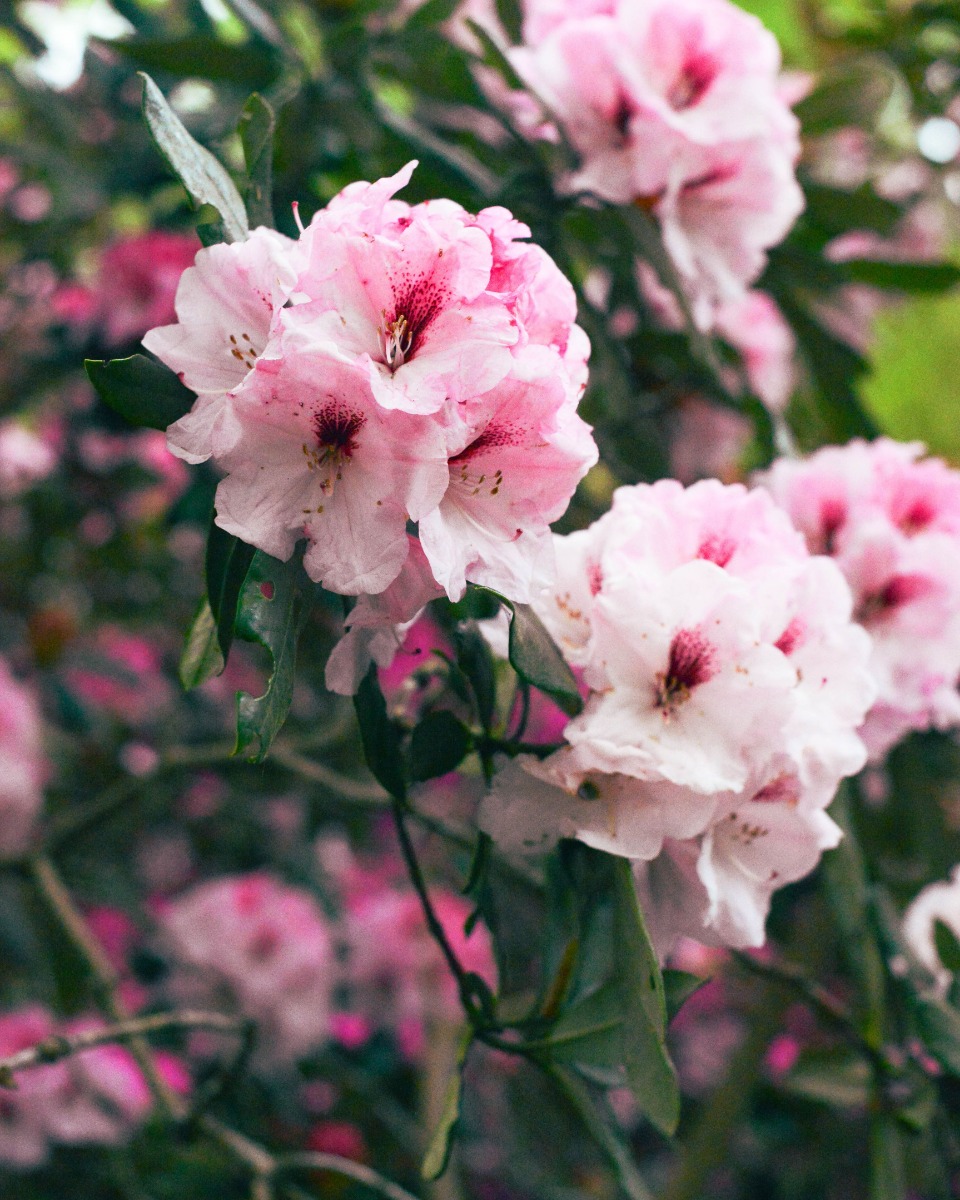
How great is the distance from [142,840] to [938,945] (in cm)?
183

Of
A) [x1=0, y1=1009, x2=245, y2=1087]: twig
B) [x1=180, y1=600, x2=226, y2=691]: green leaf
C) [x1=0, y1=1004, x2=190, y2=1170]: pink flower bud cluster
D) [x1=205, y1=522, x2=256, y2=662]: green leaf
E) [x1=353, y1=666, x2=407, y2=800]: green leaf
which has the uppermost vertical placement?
[x1=205, y1=522, x2=256, y2=662]: green leaf

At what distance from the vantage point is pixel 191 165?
1.82ft

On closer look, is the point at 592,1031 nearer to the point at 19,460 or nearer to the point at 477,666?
the point at 477,666

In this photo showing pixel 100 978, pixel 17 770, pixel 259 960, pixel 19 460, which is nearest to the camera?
pixel 100 978

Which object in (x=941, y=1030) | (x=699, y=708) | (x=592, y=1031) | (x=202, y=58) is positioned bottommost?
(x=941, y=1030)

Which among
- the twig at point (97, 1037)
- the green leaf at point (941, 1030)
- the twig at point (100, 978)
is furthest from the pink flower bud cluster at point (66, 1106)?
the green leaf at point (941, 1030)

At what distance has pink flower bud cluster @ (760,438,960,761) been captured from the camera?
88cm

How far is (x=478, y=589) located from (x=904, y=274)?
2.56 feet

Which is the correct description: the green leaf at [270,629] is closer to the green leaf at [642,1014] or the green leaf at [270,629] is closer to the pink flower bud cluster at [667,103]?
the green leaf at [642,1014]

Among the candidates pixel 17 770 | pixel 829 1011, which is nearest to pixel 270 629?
pixel 829 1011

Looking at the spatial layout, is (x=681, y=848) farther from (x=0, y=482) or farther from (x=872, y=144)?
→ (x=0, y=482)

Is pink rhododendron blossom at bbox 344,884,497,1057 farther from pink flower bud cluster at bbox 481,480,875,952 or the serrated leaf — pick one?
pink flower bud cluster at bbox 481,480,875,952

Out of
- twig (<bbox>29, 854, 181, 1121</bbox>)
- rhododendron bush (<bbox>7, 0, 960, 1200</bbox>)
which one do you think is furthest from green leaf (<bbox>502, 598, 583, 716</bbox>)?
twig (<bbox>29, 854, 181, 1121</bbox>)

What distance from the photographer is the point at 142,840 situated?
233cm
